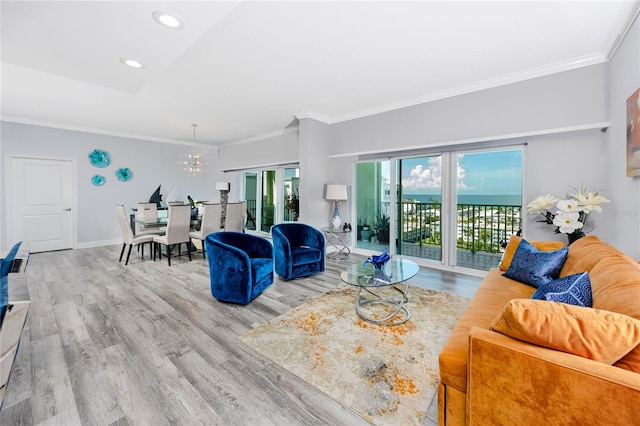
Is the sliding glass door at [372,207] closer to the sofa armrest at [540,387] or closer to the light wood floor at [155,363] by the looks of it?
the light wood floor at [155,363]

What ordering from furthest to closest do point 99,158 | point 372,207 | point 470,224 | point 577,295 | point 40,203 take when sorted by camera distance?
1. point 99,158
2. point 40,203
3. point 372,207
4. point 470,224
5. point 577,295

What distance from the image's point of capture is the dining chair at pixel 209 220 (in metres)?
4.80

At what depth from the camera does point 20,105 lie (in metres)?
4.55

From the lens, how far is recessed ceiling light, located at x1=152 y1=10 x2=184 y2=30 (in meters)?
1.99

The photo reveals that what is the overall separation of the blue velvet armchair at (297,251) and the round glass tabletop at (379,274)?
983mm

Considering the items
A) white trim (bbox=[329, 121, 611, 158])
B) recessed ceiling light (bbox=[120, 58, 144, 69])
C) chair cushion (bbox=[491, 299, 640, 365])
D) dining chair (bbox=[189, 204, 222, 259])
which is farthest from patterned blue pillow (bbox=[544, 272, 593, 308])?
dining chair (bbox=[189, 204, 222, 259])

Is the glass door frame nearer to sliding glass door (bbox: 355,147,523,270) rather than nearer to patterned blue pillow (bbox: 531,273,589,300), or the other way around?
sliding glass door (bbox: 355,147,523,270)

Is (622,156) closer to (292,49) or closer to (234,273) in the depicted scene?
(292,49)

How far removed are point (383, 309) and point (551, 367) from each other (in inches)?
72.9

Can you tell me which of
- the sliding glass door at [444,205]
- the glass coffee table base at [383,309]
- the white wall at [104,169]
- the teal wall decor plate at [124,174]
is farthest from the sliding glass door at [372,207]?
the teal wall decor plate at [124,174]

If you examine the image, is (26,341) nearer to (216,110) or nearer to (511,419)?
(511,419)

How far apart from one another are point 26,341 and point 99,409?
1.35m

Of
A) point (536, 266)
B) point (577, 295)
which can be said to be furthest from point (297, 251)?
point (577, 295)

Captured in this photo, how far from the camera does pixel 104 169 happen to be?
627cm
